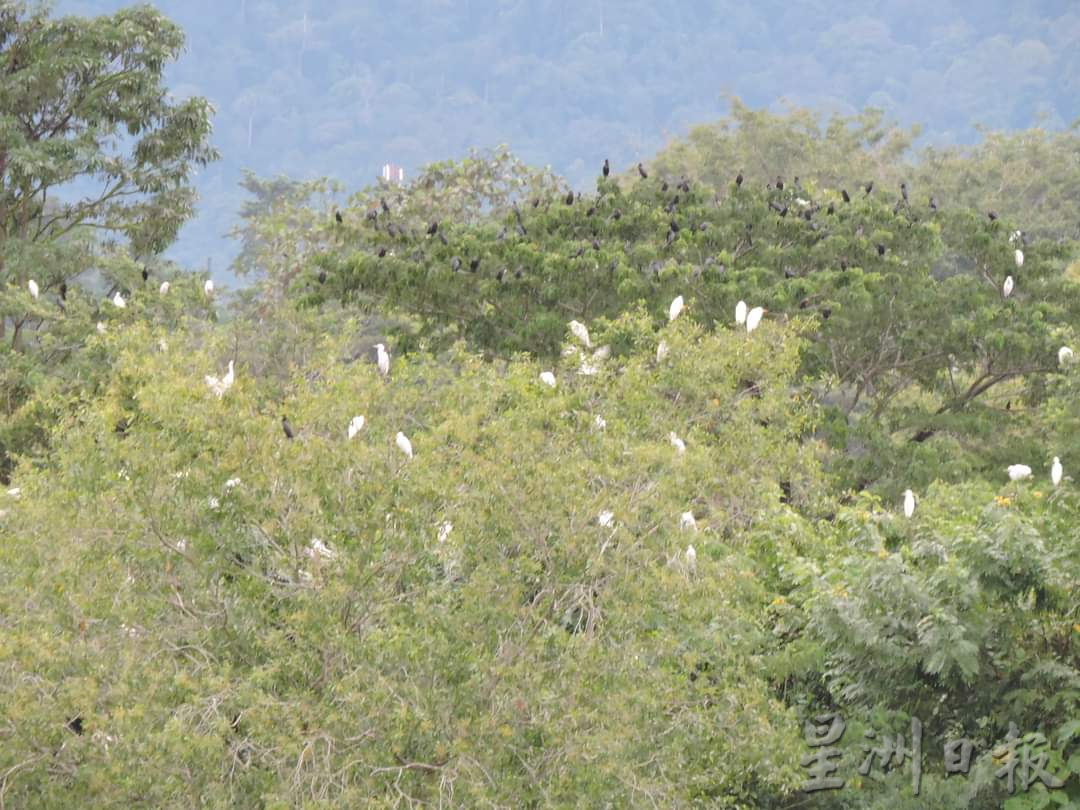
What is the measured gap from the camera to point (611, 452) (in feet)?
17.2

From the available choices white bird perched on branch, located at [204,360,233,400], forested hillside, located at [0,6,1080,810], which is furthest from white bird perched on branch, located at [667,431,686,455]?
white bird perched on branch, located at [204,360,233,400]

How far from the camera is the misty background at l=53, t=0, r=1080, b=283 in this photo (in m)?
107

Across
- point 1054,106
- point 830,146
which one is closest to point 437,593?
point 830,146

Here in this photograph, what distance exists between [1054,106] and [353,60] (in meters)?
55.4

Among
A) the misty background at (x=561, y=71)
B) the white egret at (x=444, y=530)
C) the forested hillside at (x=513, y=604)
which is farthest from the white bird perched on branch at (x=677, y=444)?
the misty background at (x=561, y=71)

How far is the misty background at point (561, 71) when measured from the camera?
Answer: 10706 centimetres

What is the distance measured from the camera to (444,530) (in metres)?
4.68

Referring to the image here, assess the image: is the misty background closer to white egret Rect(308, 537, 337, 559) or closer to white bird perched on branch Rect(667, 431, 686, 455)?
white bird perched on branch Rect(667, 431, 686, 455)

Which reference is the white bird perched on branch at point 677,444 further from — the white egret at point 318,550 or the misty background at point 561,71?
the misty background at point 561,71

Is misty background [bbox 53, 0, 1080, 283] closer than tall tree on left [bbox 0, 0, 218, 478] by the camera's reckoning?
No

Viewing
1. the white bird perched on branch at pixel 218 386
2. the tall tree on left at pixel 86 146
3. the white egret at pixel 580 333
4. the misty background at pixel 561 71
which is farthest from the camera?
the misty background at pixel 561 71

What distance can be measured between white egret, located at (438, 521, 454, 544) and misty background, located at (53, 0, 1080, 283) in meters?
96.9

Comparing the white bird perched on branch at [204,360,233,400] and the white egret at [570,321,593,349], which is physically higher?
the white bird perched on branch at [204,360,233,400]

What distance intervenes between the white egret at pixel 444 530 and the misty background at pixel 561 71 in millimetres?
96945
